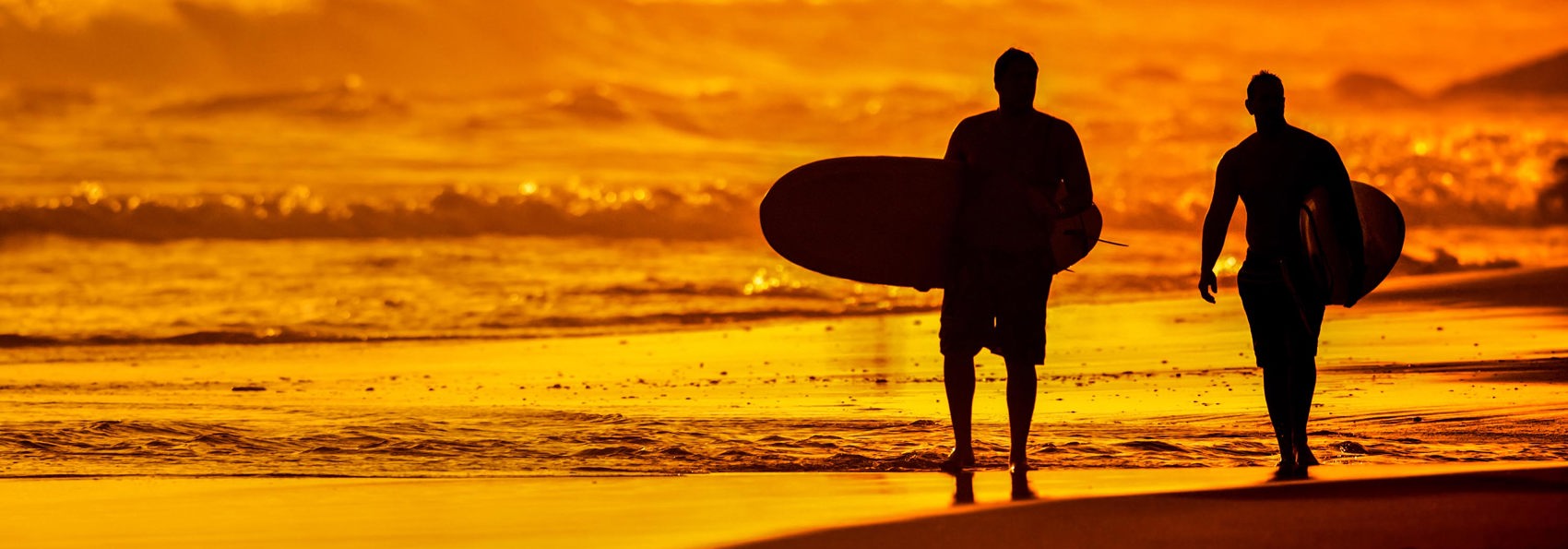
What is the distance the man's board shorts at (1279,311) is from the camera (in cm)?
652

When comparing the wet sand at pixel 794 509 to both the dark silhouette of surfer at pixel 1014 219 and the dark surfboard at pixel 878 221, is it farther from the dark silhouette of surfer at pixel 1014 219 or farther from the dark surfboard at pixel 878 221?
the dark surfboard at pixel 878 221

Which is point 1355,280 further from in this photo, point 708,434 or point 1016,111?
point 708,434

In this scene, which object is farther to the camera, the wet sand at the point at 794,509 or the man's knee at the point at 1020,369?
the man's knee at the point at 1020,369

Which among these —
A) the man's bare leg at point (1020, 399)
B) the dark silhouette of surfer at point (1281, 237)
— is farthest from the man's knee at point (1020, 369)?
the dark silhouette of surfer at point (1281, 237)

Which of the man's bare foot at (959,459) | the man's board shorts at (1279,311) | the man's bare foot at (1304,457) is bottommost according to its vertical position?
the man's bare foot at (959,459)

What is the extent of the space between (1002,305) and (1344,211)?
3.82 feet

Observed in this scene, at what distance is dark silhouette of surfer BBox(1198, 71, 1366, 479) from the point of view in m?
6.51

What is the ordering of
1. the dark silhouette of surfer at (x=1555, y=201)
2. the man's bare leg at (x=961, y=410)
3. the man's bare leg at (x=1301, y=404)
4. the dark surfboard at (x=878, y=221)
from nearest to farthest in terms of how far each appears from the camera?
the man's bare leg at (x=1301, y=404) < the man's bare leg at (x=961, y=410) < the dark surfboard at (x=878, y=221) < the dark silhouette of surfer at (x=1555, y=201)

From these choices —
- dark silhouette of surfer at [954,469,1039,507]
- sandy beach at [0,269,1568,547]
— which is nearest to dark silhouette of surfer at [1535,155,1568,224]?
sandy beach at [0,269,1568,547]

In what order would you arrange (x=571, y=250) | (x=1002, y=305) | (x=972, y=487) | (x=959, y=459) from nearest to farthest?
(x=972, y=487) < (x=1002, y=305) < (x=959, y=459) < (x=571, y=250)

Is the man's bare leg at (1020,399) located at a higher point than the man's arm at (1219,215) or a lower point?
lower

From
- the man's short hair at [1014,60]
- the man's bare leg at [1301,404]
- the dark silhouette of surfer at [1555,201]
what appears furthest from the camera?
the dark silhouette of surfer at [1555,201]

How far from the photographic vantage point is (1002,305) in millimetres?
6531

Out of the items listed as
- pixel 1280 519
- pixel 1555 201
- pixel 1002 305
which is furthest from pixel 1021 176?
pixel 1555 201
